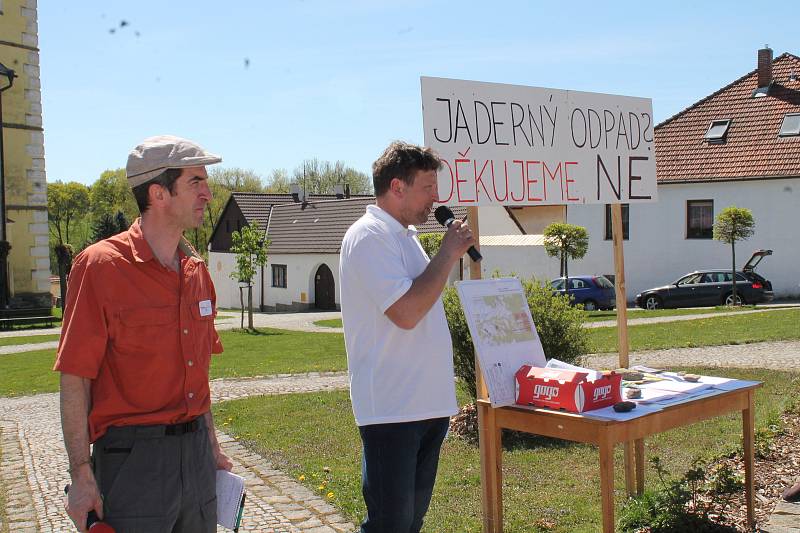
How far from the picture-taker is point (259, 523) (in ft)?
17.5

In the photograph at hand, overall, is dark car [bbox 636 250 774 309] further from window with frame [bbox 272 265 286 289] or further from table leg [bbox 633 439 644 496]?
table leg [bbox 633 439 644 496]

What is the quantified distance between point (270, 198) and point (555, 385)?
161 feet


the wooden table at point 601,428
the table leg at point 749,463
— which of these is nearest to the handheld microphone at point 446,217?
the wooden table at point 601,428

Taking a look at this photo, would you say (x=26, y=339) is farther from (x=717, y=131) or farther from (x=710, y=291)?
(x=717, y=131)

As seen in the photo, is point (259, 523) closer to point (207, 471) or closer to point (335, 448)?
point (335, 448)

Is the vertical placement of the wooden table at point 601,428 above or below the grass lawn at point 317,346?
above

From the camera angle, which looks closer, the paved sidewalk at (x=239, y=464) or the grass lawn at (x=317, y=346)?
the paved sidewalk at (x=239, y=464)

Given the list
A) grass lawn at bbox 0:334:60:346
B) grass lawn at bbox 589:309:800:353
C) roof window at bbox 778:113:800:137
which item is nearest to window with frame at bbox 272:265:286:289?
grass lawn at bbox 0:334:60:346

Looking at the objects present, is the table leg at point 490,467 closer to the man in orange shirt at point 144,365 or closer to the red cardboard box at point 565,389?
the red cardboard box at point 565,389

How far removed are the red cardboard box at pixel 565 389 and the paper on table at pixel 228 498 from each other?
1.58 metres

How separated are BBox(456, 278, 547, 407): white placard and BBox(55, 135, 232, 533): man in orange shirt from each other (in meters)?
1.54

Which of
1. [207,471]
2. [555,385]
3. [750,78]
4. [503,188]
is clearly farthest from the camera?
[750,78]

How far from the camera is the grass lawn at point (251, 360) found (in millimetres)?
13727

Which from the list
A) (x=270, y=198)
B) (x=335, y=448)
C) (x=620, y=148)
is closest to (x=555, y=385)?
(x=620, y=148)
